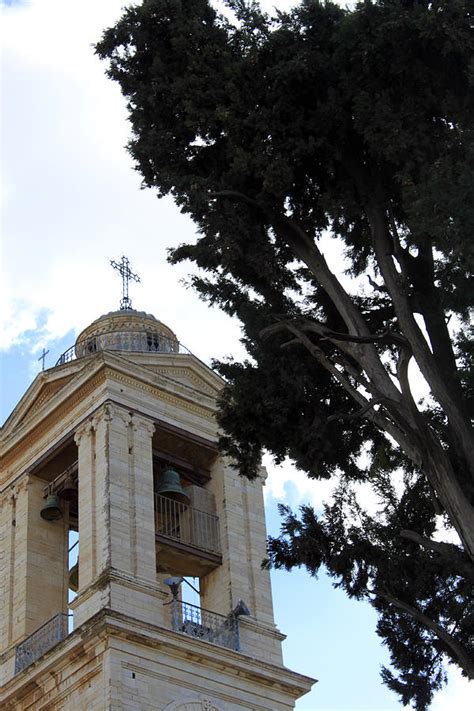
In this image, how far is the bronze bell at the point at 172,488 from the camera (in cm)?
2198

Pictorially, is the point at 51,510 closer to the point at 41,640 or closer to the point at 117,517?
the point at 117,517

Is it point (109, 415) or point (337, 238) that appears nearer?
point (337, 238)

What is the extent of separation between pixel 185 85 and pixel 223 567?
391 inches

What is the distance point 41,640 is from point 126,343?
19.2 ft

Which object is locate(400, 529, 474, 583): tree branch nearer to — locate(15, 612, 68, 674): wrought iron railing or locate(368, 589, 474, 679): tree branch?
locate(368, 589, 474, 679): tree branch

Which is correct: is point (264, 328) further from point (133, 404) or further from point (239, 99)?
point (133, 404)

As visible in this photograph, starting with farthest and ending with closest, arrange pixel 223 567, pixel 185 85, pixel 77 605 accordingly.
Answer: pixel 223 567
pixel 77 605
pixel 185 85

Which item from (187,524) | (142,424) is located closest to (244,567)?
(187,524)

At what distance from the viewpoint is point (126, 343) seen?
78.3ft

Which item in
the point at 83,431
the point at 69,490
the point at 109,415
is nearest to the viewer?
the point at 109,415

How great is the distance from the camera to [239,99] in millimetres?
13594

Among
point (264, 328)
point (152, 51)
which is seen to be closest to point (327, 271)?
point (264, 328)

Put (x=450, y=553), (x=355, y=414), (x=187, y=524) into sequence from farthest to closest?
(x=187, y=524)
(x=355, y=414)
(x=450, y=553)

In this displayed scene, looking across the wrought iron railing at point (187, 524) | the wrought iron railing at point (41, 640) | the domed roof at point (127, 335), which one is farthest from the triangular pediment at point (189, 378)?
the wrought iron railing at point (41, 640)
